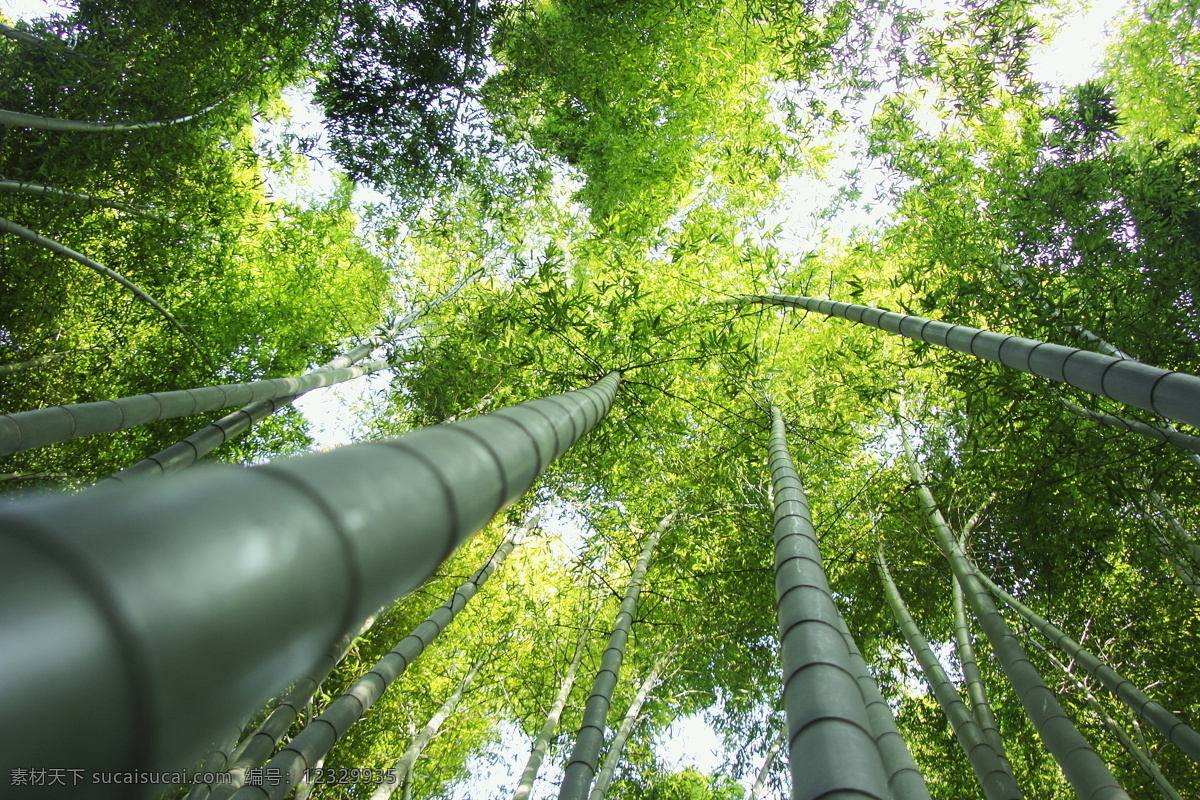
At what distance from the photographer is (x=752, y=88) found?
6453 mm

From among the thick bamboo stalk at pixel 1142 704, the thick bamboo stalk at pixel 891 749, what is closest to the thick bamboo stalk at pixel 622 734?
the thick bamboo stalk at pixel 891 749

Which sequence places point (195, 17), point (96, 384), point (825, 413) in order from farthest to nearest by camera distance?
point (96, 384) < point (825, 413) < point (195, 17)

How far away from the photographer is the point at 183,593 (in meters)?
0.56

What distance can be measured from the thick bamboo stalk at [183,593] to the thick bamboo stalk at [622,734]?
485 centimetres

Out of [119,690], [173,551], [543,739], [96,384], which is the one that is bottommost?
[119,690]

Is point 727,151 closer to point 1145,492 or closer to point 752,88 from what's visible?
point 752,88

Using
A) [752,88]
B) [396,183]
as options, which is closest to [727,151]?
[752,88]

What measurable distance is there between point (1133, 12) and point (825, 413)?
220 inches

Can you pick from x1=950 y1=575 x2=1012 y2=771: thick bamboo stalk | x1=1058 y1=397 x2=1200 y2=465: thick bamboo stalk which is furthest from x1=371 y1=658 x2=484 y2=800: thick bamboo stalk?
x1=1058 y1=397 x2=1200 y2=465: thick bamboo stalk

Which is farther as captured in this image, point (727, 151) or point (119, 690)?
point (727, 151)

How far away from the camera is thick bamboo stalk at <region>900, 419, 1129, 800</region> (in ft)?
8.18

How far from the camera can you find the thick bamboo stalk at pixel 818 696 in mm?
1275

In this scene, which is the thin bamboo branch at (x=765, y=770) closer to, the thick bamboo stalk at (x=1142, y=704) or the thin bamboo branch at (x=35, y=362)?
the thick bamboo stalk at (x=1142, y=704)

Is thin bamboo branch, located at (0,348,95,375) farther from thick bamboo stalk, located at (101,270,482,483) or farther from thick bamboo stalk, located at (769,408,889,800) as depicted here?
thick bamboo stalk, located at (769,408,889,800)
